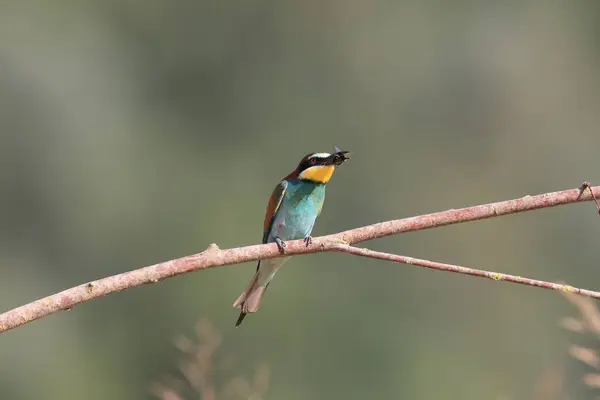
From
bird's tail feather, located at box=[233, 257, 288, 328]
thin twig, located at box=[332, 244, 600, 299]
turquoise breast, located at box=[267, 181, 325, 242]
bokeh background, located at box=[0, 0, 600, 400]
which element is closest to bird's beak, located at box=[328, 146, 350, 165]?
turquoise breast, located at box=[267, 181, 325, 242]

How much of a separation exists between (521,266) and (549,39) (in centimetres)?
593

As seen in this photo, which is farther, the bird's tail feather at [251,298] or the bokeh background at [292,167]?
the bokeh background at [292,167]

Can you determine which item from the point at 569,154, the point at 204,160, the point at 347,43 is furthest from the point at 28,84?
the point at 569,154

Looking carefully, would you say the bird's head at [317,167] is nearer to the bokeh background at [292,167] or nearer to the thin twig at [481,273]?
the thin twig at [481,273]

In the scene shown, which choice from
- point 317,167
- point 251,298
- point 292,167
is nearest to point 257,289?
point 251,298

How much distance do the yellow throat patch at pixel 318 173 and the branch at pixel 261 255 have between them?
3.52 ft

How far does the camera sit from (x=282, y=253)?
2.25m

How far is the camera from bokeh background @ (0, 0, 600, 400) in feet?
41.3

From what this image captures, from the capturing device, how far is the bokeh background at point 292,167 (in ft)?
41.3

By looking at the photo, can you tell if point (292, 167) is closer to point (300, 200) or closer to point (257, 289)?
point (300, 200)

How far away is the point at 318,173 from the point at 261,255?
1.22 metres

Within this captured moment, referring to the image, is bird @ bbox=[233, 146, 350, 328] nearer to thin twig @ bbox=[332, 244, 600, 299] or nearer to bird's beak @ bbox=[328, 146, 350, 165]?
bird's beak @ bbox=[328, 146, 350, 165]

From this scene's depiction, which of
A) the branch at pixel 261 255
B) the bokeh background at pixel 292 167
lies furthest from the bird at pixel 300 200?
the bokeh background at pixel 292 167

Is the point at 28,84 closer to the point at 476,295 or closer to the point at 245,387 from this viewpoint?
the point at 476,295
